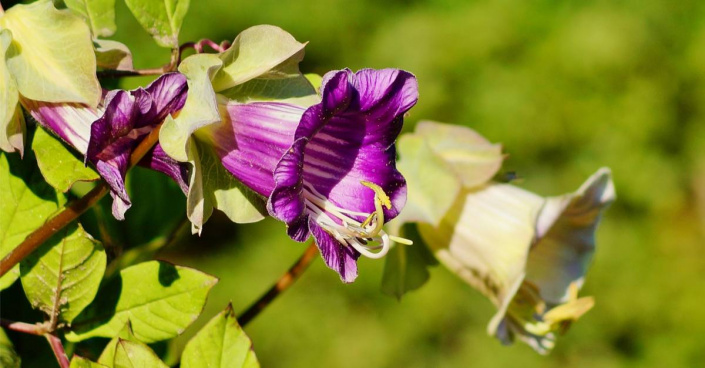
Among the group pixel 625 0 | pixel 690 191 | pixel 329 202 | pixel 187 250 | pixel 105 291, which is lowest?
pixel 187 250

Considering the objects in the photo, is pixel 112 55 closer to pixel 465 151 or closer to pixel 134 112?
pixel 134 112

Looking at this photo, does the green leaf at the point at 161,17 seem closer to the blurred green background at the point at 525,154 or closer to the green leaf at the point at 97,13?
the green leaf at the point at 97,13

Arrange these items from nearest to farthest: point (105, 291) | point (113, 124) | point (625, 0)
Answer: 1. point (113, 124)
2. point (105, 291)
3. point (625, 0)

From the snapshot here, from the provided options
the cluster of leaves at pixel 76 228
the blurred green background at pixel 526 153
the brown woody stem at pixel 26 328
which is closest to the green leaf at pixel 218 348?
the cluster of leaves at pixel 76 228

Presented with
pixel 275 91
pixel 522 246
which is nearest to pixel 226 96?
pixel 275 91

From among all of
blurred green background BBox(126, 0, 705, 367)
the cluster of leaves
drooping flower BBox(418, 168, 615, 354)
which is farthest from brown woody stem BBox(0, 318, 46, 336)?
blurred green background BBox(126, 0, 705, 367)

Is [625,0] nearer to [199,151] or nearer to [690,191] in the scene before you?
[690,191]

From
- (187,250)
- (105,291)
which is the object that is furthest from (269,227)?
(105,291)
